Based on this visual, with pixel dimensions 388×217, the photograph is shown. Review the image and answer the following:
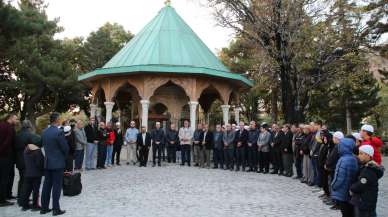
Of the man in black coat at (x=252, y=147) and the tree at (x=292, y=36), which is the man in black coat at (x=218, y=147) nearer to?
the man in black coat at (x=252, y=147)

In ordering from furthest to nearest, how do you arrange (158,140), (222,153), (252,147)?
(158,140) → (222,153) → (252,147)

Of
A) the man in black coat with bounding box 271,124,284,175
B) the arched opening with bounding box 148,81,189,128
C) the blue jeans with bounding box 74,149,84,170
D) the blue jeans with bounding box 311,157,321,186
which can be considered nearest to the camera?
the blue jeans with bounding box 311,157,321,186

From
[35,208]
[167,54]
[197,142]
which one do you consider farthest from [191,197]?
[167,54]

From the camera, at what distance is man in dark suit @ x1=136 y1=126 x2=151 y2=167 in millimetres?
14398

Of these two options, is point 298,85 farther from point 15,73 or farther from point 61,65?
point 15,73

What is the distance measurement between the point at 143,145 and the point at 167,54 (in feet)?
19.5

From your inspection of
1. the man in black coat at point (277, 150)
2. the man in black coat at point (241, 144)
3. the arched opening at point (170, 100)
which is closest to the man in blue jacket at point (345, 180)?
the man in black coat at point (277, 150)

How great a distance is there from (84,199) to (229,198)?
2.99 m

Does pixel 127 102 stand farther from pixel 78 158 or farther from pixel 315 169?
pixel 315 169

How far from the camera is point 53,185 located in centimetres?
657

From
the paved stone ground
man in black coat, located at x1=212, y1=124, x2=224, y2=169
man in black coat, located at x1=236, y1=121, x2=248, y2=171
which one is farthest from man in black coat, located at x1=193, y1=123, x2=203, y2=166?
the paved stone ground

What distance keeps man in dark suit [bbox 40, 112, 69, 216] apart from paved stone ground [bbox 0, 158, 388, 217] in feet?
1.01

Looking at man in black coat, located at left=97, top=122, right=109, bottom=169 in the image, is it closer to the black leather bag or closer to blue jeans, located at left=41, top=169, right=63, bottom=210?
the black leather bag

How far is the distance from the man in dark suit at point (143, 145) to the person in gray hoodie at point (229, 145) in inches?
112
